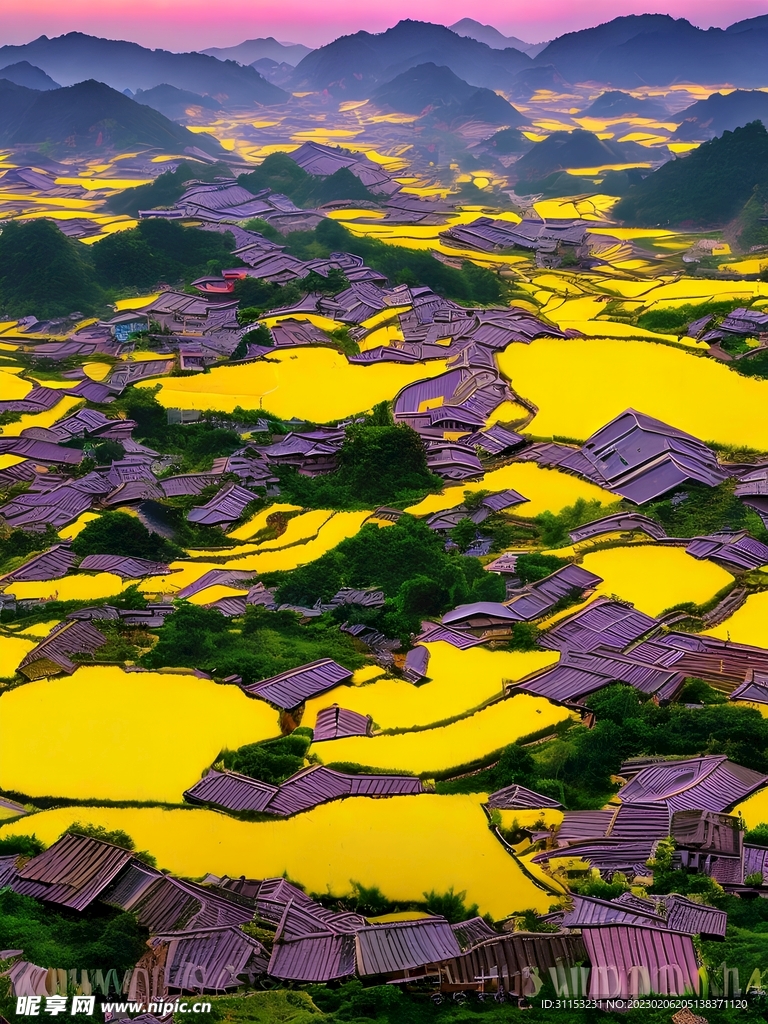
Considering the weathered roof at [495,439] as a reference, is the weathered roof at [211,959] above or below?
above

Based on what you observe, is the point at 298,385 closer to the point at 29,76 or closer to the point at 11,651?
the point at 11,651

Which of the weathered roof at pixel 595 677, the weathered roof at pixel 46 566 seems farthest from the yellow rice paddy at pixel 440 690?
the weathered roof at pixel 46 566

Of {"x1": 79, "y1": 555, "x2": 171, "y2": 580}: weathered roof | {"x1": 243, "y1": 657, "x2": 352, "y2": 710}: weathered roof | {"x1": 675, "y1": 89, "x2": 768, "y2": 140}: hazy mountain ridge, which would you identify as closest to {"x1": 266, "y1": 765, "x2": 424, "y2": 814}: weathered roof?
{"x1": 243, "y1": 657, "x2": 352, "y2": 710}: weathered roof

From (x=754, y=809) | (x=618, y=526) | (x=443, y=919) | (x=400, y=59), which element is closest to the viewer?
(x=443, y=919)

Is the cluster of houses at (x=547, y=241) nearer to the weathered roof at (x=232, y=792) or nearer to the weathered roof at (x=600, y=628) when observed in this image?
the weathered roof at (x=600, y=628)

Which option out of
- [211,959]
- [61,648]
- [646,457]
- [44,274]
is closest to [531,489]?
[646,457]

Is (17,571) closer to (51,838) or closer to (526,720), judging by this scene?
(51,838)

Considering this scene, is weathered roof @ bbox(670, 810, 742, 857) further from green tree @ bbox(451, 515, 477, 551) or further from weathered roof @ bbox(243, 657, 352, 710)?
green tree @ bbox(451, 515, 477, 551)
